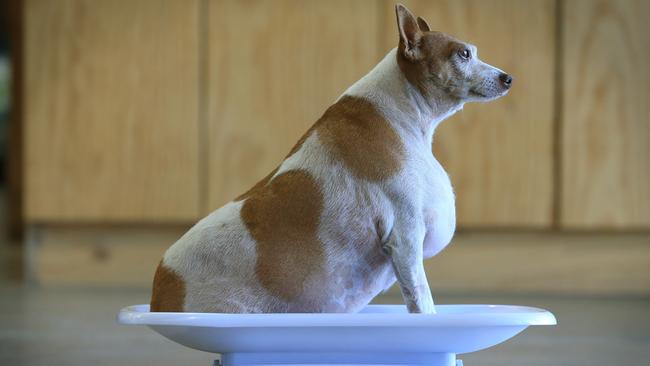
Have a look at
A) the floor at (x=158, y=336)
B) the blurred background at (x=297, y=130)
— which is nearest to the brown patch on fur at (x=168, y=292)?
the floor at (x=158, y=336)

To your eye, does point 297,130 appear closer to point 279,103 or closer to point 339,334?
point 279,103

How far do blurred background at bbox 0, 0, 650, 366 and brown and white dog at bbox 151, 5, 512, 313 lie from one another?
1.53 meters

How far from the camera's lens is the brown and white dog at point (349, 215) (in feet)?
3.43

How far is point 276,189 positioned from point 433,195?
17 cm

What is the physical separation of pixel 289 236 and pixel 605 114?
72.6 inches

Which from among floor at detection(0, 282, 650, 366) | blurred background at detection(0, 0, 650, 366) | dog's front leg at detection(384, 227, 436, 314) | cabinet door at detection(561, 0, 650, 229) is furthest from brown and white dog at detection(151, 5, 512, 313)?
cabinet door at detection(561, 0, 650, 229)

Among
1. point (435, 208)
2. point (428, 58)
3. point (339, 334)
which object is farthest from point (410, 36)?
point (339, 334)

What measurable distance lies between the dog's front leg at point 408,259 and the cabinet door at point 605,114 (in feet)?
5.66

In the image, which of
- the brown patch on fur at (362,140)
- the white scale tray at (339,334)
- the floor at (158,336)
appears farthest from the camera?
the floor at (158,336)

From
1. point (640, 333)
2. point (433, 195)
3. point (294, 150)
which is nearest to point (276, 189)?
point (294, 150)

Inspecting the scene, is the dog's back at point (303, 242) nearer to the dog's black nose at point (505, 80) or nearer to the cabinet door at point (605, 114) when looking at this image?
the dog's black nose at point (505, 80)

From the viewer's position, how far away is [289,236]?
105cm

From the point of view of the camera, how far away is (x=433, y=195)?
1078mm

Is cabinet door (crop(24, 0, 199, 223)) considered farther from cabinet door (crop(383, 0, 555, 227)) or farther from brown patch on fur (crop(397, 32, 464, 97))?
brown patch on fur (crop(397, 32, 464, 97))
